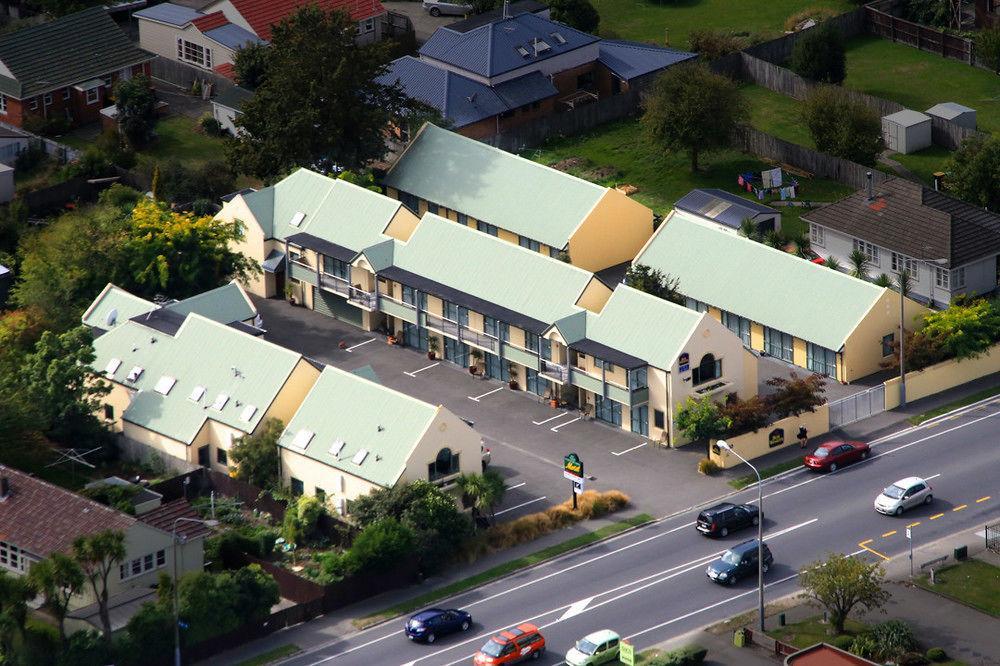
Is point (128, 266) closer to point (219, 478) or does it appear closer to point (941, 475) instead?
point (219, 478)

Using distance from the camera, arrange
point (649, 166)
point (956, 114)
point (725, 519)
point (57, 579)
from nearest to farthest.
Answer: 1. point (57, 579)
2. point (725, 519)
3. point (956, 114)
4. point (649, 166)

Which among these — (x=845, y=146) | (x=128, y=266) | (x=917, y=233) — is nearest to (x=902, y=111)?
(x=845, y=146)

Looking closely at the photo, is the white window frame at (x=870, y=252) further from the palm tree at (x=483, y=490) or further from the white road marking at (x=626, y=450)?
the palm tree at (x=483, y=490)

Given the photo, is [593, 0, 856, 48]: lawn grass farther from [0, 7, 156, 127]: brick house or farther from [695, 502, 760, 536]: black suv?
[695, 502, 760, 536]: black suv

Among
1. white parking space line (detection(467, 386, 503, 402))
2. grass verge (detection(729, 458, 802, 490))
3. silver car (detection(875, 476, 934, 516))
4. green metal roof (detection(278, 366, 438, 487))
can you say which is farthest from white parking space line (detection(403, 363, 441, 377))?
silver car (detection(875, 476, 934, 516))

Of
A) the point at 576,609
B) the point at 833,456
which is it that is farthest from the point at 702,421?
the point at 576,609

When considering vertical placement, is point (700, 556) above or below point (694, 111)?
below

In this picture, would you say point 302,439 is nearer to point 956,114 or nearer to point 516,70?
point 516,70
